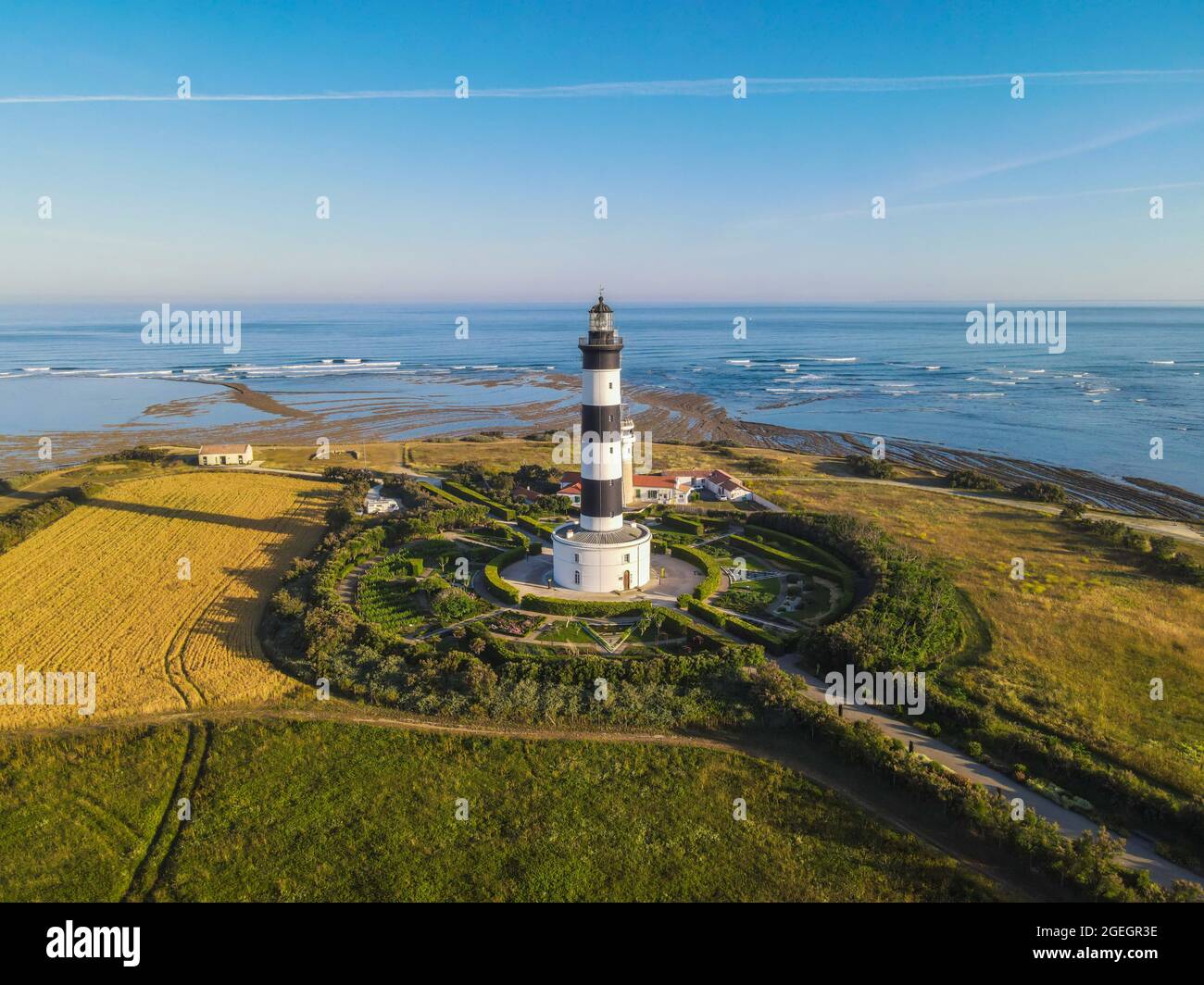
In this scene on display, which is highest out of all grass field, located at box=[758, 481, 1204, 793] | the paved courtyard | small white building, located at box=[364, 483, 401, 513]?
small white building, located at box=[364, 483, 401, 513]

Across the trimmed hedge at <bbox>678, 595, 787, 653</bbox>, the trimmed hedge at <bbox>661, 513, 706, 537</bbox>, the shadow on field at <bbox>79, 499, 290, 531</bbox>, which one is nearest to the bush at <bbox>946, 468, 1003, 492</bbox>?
the trimmed hedge at <bbox>661, 513, 706, 537</bbox>

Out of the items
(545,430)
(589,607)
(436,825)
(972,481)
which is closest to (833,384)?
(545,430)

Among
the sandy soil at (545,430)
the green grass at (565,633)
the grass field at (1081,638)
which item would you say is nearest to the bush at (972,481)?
the sandy soil at (545,430)

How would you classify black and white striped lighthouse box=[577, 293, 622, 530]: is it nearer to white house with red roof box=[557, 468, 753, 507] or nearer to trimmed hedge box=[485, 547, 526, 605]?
trimmed hedge box=[485, 547, 526, 605]

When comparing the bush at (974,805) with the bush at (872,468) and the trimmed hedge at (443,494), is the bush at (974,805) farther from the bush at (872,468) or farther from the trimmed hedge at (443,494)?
the bush at (872,468)
